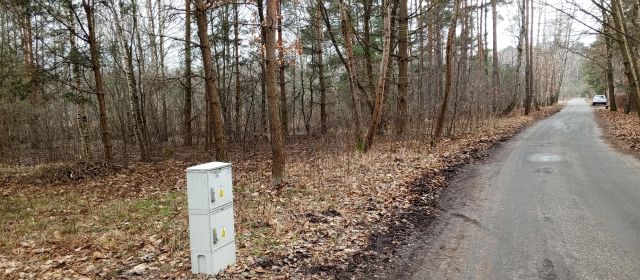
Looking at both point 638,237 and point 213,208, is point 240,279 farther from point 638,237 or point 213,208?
point 638,237

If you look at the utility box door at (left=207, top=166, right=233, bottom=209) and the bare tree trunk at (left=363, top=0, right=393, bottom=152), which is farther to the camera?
the bare tree trunk at (left=363, top=0, right=393, bottom=152)

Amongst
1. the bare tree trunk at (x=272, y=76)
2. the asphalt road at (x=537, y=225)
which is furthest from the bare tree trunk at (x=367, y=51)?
the bare tree trunk at (x=272, y=76)

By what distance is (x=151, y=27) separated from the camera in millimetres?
22656

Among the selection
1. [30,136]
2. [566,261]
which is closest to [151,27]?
[30,136]

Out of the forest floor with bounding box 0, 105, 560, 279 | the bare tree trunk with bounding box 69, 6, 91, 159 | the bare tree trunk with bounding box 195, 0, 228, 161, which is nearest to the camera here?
the forest floor with bounding box 0, 105, 560, 279

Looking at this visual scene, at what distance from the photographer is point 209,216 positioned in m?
4.50

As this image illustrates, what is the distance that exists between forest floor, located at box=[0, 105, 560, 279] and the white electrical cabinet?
0.21m

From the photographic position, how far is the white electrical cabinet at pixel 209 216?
14.7 feet

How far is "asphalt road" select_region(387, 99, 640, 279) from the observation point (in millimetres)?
4848

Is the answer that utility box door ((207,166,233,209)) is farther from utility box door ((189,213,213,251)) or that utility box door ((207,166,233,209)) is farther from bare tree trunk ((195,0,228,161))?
bare tree trunk ((195,0,228,161))

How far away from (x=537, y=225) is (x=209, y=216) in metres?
4.76

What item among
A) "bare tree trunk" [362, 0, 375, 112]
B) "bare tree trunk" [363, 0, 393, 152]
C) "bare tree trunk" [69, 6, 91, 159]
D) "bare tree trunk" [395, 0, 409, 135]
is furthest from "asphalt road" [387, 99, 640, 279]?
"bare tree trunk" [69, 6, 91, 159]

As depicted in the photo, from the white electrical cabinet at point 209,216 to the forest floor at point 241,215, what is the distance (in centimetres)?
21

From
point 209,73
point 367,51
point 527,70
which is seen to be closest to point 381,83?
point 367,51
